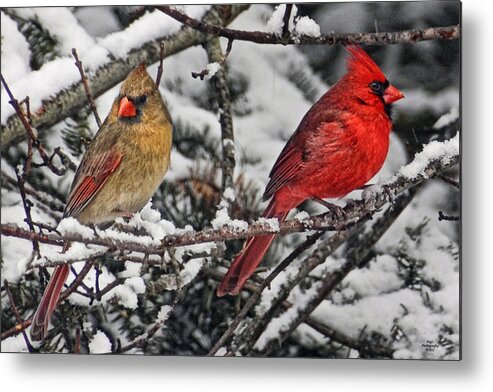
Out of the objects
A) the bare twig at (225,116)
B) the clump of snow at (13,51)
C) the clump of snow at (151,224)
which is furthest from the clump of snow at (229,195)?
the clump of snow at (13,51)

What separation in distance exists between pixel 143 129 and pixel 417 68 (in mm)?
780

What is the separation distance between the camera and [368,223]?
2725 millimetres

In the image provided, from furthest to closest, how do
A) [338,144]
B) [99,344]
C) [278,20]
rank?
[99,344]
[278,20]
[338,144]

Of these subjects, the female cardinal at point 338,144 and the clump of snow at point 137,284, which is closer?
the female cardinal at point 338,144

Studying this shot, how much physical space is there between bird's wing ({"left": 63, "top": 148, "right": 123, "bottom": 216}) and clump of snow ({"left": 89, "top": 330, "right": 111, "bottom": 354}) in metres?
0.37

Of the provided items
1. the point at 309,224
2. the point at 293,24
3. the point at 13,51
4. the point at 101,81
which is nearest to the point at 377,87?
the point at 293,24

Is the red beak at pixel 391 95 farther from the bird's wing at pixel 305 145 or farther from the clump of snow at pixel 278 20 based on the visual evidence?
the clump of snow at pixel 278 20

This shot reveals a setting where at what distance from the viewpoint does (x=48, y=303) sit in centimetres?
285

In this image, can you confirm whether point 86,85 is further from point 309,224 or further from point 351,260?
point 351,260

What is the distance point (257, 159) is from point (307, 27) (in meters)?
0.40

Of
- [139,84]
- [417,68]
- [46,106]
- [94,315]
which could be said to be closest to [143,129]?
[139,84]

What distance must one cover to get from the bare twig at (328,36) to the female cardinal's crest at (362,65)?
0.03m

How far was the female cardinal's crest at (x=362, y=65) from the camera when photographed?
2703 millimetres

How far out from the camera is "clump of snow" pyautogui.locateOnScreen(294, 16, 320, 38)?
9.00 feet
